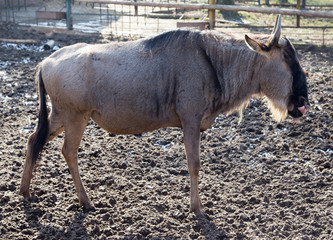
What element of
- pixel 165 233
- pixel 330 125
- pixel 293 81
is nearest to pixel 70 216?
pixel 165 233

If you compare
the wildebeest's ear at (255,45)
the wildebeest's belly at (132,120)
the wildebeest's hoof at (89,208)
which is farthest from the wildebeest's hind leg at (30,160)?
the wildebeest's ear at (255,45)

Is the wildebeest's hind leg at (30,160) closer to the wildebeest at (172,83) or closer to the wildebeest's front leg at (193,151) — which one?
the wildebeest at (172,83)

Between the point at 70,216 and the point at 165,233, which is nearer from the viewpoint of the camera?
the point at 165,233

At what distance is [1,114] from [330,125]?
5.50 meters

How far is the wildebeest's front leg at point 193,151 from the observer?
5.17m

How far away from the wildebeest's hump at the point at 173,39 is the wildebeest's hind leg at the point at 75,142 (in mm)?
1117

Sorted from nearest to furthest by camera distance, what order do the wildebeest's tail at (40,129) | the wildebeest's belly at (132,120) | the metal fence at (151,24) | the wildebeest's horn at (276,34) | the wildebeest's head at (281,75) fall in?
the wildebeest's horn at (276,34) → the wildebeest's head at (281,75) → the wildebeest's belly at (132,120) → the wildebeest's tail at (40,129) → the metal fence at (151,24)

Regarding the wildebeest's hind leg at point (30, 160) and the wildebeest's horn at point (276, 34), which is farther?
the wildebeest's hind leg at point (30, 160)

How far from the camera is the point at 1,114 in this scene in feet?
26.4

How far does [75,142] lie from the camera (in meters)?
5.38

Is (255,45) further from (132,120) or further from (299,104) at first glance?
(132,120)

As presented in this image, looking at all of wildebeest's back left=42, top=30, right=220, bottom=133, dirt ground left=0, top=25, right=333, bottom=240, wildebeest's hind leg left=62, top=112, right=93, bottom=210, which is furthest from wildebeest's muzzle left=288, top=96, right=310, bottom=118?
wildebeest's hind leg left=62, top=112, right=93, bottom=210

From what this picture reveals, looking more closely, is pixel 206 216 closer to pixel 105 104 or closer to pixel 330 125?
pixel 105 104

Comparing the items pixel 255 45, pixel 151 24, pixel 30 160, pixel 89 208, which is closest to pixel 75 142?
pixel 30 160
